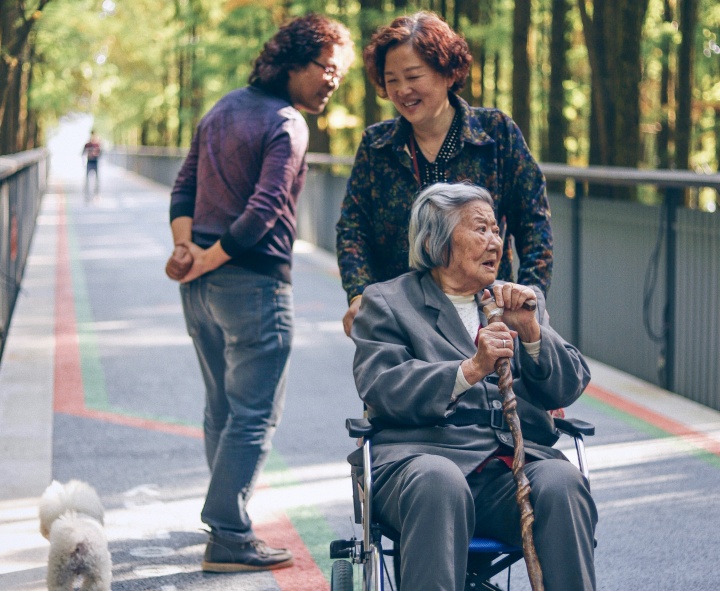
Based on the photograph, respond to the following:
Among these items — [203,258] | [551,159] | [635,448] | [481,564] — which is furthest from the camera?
[551,159]

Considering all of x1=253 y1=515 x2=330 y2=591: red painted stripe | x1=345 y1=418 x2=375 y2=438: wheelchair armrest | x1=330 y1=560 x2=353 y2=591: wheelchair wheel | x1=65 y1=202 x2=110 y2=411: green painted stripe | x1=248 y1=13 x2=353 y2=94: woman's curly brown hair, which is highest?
x1=248 y1=13 x2=353 y2=94: woman's curly brown hair

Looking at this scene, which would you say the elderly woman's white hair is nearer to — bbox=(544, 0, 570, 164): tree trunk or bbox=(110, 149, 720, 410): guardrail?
bbox=(110, 149, 720, 410): guardrail

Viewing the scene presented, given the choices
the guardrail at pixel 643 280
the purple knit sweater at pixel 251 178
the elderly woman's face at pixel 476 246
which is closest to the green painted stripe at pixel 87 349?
the purple knit sweater at pixel 251 178

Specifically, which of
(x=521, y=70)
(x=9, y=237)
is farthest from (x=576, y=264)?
(x=521, y=70)

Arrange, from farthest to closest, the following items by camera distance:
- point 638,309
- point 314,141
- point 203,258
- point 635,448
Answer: point 314,141 → point 638,309 → point 635,448 → point 203,258

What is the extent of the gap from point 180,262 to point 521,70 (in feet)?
48.6

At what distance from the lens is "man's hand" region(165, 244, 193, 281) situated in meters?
4.84

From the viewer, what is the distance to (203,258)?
481 cm

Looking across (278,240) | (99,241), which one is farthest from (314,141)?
(278,240)

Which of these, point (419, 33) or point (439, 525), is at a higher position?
point (419, 33)

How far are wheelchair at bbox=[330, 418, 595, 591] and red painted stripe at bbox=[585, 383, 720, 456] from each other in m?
3.28

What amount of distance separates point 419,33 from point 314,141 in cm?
2290

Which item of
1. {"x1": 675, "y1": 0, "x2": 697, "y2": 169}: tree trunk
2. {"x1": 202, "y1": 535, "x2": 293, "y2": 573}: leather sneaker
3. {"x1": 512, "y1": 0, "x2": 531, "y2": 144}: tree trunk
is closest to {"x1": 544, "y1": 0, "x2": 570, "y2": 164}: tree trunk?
{"x1": 512, "y1": 0, "x2": 531, "y2": 144}: tree trunk

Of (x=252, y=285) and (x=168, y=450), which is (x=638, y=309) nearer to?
(x=168, y=450)
